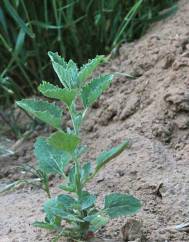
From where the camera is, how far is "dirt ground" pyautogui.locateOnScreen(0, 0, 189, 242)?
1660 millimetres

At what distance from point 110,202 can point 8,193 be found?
668mm

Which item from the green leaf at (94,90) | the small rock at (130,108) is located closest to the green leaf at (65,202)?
the green leaf at (94,90)

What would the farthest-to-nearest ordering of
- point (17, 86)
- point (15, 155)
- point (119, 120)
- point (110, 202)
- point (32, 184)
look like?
1. point (17, 86)
2. point (15, 155)
3. point (119, 120)
4. point (32, 184)
5. point (110, 202)

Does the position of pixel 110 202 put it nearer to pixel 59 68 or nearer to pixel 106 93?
pixel 59 68

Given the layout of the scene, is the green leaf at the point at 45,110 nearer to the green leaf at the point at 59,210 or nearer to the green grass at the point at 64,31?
the green leaf at the point at 59,210

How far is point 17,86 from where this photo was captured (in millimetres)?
2742

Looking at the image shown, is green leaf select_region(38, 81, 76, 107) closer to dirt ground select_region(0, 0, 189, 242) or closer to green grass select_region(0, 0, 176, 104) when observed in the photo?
dirt ground select_region(0, 0, 189, 242)

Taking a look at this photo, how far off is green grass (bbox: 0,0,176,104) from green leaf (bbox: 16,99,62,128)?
3.79 ft

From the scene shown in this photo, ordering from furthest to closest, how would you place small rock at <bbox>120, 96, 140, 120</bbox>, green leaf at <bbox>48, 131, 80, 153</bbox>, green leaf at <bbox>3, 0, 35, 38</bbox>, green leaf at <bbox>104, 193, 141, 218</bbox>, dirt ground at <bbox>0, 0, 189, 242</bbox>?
green leaf at <bbox>3, 0, 35, 38</bbox> < small rock at <bbox>120, 96, 140, 120</bbox> < dirt ground at <bbox>0, 0, 189, 242</bbox> < green leaf at <bbox>104, 193, 141, 218</bbox> < green leaf at <bbox>48, 131, 80, 153</bbox>

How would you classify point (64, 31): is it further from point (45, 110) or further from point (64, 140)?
point (64, 140)

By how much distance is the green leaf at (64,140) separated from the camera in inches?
55.5

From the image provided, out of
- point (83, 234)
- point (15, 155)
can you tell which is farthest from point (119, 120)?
point (83, 234)

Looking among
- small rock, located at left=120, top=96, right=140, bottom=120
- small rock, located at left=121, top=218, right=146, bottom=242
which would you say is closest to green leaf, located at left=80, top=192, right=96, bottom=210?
small rock, located at left=121, top=218, right=146, bottom=242

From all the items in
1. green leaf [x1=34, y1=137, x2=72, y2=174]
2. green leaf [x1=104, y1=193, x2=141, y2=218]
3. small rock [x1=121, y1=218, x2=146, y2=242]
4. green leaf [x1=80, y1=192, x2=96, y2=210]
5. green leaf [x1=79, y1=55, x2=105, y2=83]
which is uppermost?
green leaf [x1=79, y1=55, x2=105, y2=83]
